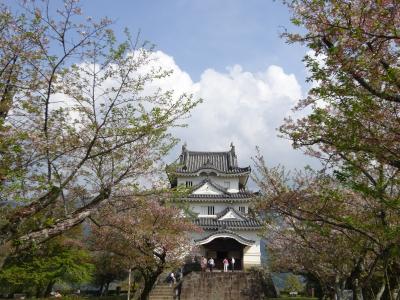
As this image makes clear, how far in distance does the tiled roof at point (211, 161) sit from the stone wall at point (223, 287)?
1479 cm

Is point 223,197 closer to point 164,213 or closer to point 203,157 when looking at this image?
point 203,157

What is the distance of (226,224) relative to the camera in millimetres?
39031

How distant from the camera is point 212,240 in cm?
3772

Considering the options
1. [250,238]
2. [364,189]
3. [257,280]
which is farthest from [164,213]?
[250,238]

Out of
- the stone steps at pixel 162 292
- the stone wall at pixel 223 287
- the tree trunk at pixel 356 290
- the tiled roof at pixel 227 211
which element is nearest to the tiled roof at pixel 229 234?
the tiled roof at pixel 227 211

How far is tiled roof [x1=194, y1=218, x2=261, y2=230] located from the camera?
38.6 m

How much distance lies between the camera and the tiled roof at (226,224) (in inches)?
1519

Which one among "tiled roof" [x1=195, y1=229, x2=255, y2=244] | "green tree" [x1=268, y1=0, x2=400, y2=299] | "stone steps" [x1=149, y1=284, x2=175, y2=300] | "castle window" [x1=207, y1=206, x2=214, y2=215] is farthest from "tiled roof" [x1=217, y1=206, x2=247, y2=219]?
"green tree" [x1=268, y1=0, x2=400, y2=299]

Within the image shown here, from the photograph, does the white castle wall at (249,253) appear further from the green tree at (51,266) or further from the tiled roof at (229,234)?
the green tree at (51,266)

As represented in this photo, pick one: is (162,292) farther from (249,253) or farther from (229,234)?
(249,253)

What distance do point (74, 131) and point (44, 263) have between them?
1851cm

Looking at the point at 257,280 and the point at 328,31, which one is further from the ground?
the point at 328,31

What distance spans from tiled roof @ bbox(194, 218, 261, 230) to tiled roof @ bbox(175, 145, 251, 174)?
18.7ft

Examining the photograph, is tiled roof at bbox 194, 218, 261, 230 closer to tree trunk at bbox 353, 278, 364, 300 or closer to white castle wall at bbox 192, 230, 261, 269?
white castle wall at bbox 192, 230, 261, 269
